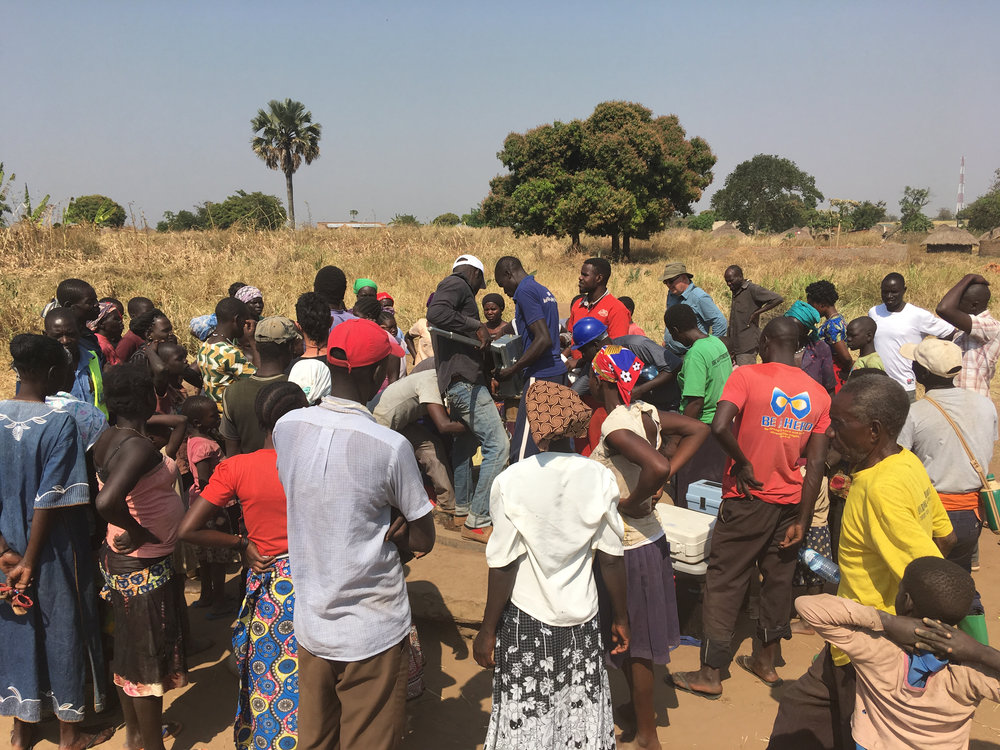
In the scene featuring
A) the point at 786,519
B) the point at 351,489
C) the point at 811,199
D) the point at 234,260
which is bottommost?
the point at 786,519

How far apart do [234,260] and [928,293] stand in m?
15.8

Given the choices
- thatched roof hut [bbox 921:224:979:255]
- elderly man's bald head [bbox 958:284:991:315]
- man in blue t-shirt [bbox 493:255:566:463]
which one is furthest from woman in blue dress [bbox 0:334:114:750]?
thatched roof hut [bbox 921:224:979:255]

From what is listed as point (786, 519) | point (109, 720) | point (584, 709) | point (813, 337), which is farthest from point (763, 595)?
point (109, 720)

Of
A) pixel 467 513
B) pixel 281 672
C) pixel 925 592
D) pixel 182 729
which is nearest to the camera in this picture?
pixel 925 592

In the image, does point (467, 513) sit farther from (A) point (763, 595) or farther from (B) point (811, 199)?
(B) point (811, 199)

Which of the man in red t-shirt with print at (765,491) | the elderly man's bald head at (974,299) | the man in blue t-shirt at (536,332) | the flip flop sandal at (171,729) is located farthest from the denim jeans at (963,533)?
the flip flop sandal at (171,729)

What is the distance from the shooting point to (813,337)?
5648mm

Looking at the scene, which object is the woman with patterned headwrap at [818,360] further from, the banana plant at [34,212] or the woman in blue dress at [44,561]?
the banana plant at [34,212]

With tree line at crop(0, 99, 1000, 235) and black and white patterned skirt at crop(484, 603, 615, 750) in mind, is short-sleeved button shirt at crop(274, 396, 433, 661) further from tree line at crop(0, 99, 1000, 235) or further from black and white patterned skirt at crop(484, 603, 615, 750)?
tree line at crop(0, 99, 1000, 235)

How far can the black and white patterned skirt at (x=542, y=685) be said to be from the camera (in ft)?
7.80

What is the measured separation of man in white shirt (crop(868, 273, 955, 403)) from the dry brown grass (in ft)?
22.1

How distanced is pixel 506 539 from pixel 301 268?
13.3 meters

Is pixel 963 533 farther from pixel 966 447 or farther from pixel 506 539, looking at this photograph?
pixel 506 539

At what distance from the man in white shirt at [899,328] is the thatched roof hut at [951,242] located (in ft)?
77.1
